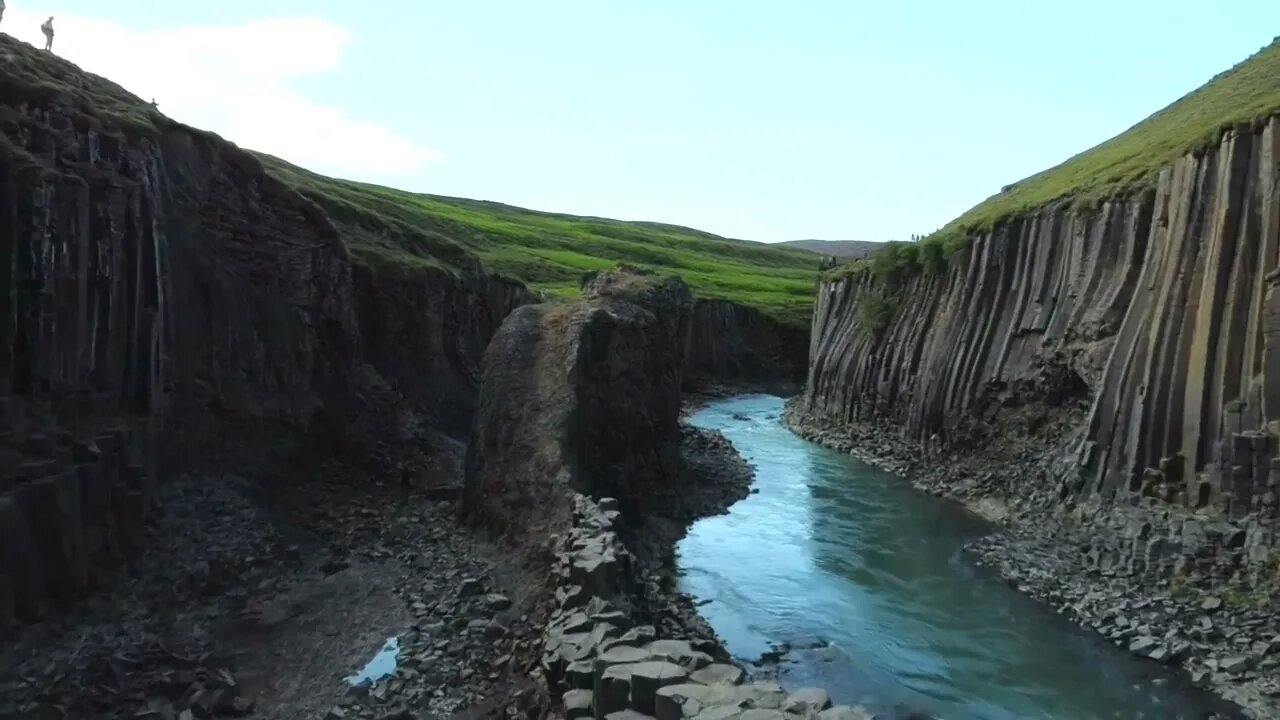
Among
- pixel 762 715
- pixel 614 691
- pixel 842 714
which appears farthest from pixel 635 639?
pixel 842 714

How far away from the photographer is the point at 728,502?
1339 inches

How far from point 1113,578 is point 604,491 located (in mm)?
12934

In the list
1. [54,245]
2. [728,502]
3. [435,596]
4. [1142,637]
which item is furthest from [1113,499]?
[54,245]

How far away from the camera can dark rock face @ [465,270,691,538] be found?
2366 centimetres

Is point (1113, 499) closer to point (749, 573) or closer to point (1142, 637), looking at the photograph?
point (1142, 637)

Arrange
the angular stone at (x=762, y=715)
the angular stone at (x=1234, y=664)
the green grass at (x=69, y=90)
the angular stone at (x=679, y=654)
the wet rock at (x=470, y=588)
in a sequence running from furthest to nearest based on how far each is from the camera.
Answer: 1. the wet rock at (x=470, y=588)
2. the green grass at (x=69, y=90)
3. the angular stone at (x=1234, y=664)
4. the angular stone at (x=679, y=654)
5. the angular stone at (x=762, y=715)

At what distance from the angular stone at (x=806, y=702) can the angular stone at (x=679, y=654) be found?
1.55 metres

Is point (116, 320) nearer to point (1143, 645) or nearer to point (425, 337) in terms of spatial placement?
point (425, 337)

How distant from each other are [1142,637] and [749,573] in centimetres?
956

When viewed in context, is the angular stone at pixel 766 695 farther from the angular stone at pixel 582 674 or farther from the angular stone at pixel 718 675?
the angular stone at pixel 582 674

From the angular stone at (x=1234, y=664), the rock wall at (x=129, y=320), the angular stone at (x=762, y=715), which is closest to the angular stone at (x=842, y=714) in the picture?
the angular stone at (x=762, y=715)

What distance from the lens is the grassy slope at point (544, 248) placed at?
132ft

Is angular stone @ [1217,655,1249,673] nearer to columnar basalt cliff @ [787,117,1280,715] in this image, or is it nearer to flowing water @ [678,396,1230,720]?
columnar basalt cliff @ [787,117,1280,715]

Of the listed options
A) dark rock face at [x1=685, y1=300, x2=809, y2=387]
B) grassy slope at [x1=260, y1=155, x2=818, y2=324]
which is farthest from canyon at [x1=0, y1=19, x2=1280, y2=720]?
dark rock face at [x1=685, y1=300, x2=809, y2=387]
